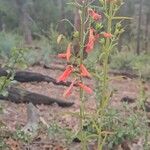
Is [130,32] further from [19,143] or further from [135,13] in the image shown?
[19,143]

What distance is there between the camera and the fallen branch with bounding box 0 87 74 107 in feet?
24.0

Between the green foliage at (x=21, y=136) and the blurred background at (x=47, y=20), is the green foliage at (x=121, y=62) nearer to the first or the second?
the blurred background at (x=47, y=20)

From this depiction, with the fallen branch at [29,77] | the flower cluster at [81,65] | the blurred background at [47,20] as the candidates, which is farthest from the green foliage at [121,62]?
the flower cluster at [81,65]

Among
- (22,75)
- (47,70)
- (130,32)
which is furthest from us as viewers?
(130,32)

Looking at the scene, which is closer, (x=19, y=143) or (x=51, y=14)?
(x=19, y=143)

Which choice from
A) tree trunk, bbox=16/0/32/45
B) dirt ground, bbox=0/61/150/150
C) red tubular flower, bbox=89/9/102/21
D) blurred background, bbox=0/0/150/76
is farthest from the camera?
blurred background, bbox=0/0/150/76

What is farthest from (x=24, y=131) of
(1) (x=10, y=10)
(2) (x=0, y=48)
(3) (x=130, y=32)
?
(1) (x=10, y=10)

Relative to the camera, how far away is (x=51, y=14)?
3525 centimetres

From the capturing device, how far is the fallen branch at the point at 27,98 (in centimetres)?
730

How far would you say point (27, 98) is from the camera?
24.3ft

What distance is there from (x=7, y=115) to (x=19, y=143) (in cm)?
150

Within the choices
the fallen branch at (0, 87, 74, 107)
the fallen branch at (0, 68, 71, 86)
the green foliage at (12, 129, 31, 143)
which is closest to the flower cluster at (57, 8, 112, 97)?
the green foliage at (12, 129, 31, 143)

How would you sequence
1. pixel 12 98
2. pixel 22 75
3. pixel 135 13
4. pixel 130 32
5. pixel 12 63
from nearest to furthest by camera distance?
pixel 12 63
pixel 12 98
pixel 22 75
pixel 130 32
pixel 135 13

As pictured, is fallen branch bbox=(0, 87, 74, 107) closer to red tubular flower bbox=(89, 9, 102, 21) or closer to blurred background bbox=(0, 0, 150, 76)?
red tubular flower bbox=(89, 9, 102, 21)
